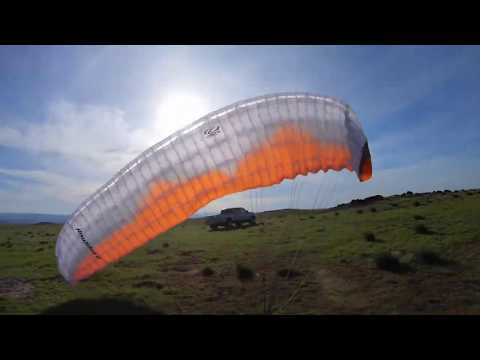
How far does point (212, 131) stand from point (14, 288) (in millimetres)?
8394

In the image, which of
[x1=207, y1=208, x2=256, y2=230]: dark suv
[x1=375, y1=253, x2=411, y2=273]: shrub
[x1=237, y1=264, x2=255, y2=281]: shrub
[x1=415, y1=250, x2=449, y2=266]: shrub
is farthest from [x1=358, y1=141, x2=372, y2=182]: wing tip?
[x1=207, y1=208, x2=256, y2=230]: dark suv

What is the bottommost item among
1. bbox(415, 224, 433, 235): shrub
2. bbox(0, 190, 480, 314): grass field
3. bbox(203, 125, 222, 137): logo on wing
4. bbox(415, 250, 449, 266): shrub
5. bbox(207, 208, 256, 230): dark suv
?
bbox(0, 190, 480, 314): grass field

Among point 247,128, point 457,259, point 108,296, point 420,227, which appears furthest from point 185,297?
point 420,227

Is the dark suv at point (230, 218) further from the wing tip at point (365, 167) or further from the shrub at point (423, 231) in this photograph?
the wing tip at point (365, 167)

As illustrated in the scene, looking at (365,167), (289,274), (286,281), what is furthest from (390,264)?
(365,167)

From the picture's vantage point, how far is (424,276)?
805 centimetres

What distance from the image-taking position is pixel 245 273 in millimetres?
9242

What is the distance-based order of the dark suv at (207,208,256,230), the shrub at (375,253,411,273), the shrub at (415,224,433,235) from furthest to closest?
the dark suv at (207,208,256,230), the shrub at (415,224,433,235), the shrub at (375,253,411,273)

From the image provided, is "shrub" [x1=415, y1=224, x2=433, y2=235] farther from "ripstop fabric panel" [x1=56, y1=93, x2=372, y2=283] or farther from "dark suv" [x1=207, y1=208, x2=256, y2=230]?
"dark suv" [x1=207, y1=208, x2=256, y2=230]

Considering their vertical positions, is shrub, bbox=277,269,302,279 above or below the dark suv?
below

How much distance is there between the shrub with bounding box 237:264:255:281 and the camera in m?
8.99

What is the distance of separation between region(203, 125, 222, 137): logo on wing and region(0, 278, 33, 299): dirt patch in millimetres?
7285

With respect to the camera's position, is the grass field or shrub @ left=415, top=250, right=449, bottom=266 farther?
shrub @ left=415, top=250, right=449, bottom=266

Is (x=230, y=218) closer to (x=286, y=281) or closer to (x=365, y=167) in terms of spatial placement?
(x=286, y=281)
